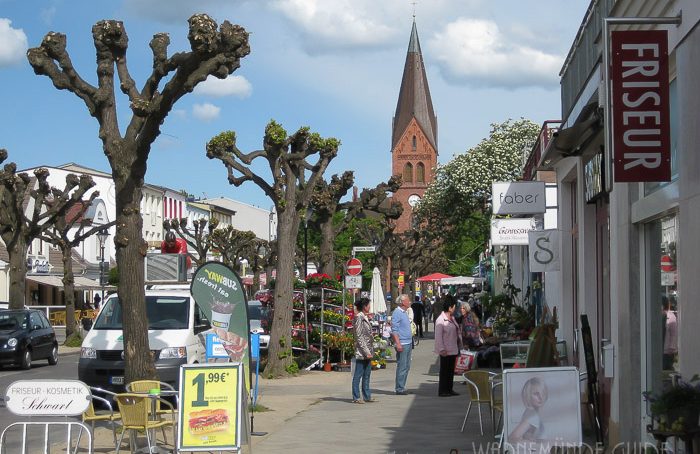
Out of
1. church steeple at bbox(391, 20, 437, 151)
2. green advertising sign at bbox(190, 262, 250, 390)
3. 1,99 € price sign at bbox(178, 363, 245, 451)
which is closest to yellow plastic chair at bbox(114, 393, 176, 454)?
1,99 € price sign at bbox(178, 363, 245, 451)

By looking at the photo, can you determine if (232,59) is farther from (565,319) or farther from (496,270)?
(496,270)

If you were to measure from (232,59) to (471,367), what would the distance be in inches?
375

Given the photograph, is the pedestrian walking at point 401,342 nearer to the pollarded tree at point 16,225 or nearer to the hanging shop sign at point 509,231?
the hanging shop sign at point 509,231

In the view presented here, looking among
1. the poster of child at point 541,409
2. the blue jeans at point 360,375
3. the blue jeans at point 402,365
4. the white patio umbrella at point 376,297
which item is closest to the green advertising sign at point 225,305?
the blue jeans at point 360,375

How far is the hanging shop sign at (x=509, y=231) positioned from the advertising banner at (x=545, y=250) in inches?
185

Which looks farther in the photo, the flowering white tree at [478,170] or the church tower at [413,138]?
the church tower at [413,138]

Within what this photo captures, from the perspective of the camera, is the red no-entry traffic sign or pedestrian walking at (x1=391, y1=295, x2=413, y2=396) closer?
pedestrian walking at (x1=391, y1=295, x2=413, y2=396)

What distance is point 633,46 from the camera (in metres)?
8.39

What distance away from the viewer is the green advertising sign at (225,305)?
44.6 ft

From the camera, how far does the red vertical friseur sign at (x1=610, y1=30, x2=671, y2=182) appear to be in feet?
27.3

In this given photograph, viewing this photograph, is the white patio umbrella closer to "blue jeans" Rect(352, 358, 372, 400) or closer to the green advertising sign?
"blue jeans" Rect(352, 358, 372, 400)

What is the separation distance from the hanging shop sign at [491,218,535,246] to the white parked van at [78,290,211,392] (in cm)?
696

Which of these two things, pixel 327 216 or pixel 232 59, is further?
pixel 327 216

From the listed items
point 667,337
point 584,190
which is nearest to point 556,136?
point 584,190
